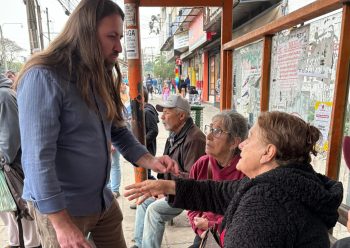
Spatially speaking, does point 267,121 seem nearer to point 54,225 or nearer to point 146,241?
point 54,225

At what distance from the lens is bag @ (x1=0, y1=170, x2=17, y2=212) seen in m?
2.60

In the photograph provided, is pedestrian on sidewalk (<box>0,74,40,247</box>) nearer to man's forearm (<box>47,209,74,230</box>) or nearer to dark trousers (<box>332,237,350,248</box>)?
man's forearm (<box>47,209,74,230</box>)

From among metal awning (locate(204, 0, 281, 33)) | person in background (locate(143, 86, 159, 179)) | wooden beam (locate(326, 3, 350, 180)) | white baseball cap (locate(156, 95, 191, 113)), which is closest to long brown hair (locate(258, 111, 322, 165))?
wooden beam (locate(326, 3, 350, 180))

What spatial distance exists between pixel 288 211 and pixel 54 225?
102 centimetres

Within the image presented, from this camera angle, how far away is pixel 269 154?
1.34 m

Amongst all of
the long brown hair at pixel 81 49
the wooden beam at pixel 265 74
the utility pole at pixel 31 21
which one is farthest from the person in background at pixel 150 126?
the utility pole at pixel 31 21

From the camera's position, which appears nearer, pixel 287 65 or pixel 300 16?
pixel 300 16

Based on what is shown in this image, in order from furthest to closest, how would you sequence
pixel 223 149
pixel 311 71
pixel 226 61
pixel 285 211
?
pixel 226 61 → pixel 223 149 → pixel 311 71 → pixel 285 211

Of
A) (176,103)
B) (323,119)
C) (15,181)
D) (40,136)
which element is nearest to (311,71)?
(323,119)

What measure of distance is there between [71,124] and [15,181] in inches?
62.4

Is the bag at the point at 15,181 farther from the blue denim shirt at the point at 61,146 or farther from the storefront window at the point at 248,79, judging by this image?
the storefront window at the point at 248,79

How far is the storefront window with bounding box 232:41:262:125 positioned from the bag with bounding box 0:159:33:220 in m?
2.12

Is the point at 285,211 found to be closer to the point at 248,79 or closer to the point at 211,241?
the point at 211,241

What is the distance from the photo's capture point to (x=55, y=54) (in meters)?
1.46
